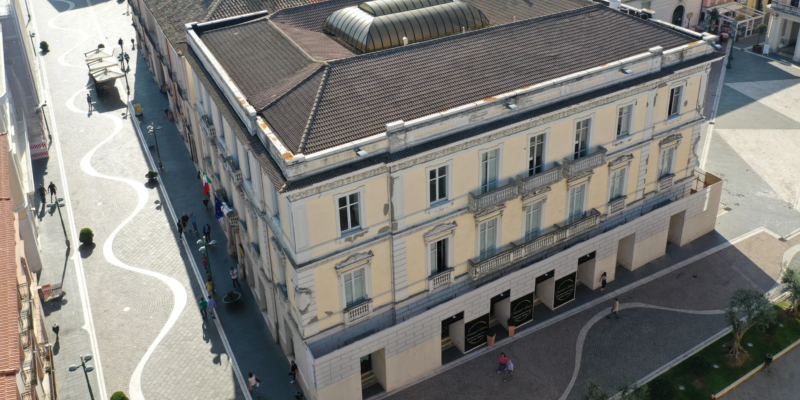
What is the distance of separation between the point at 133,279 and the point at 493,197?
29382 millimetres

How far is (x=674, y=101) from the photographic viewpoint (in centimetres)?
5200

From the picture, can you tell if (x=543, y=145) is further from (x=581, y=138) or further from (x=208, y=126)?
(x=208, y=126)

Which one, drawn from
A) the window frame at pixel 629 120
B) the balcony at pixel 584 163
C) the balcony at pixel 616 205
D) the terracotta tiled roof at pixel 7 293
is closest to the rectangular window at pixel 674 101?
the window frame at pixel 629 120

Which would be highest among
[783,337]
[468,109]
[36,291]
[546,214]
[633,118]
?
[468,109]

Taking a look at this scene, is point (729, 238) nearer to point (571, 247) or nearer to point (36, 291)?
point (571, 247)

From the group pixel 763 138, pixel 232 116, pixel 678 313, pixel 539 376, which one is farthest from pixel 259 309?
pixel 763 138

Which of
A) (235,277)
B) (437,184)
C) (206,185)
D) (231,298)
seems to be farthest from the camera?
(206,185)

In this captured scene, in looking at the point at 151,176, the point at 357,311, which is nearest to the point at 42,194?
the point at 151,176

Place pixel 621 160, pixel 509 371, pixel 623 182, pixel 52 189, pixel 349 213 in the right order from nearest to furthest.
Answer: pixel 349 213, pixel 509 371, pixel 621 160, pixel 623 182, pixel 52 189

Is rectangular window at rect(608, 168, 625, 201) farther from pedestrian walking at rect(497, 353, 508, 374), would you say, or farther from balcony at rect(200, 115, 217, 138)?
balcony at rect(200, 115, 217, 138)

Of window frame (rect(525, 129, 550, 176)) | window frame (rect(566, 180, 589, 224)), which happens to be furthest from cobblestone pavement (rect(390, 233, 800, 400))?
window frame (rect(525, 129, 550, 176))

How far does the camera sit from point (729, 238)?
5959 centimetres

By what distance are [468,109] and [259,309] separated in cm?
2224

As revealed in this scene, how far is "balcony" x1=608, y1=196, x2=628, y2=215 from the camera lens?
51.6 m
